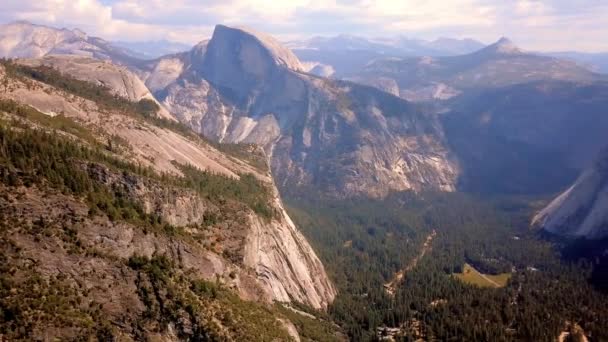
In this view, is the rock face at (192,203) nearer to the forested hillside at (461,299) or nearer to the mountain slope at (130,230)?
the mountain slope at (130,230)

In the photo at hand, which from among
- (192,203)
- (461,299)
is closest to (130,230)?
(192,203)

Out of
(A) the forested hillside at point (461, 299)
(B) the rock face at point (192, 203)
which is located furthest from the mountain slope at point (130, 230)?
(A) the forested hillside at point (461, 299)

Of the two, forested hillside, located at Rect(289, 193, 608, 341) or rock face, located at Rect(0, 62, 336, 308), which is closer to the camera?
rock face, located at Rect(0, 62, 336, 308)

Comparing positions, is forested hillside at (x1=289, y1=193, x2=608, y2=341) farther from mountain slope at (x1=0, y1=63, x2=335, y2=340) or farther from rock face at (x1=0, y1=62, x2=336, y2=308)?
mountain slope at (x1=0, y1=63, x2=335, y2=340)

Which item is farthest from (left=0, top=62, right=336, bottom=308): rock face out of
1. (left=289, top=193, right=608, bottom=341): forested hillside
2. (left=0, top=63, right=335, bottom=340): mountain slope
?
(left=289, top=193, right=608, bottom=341): forested hillside

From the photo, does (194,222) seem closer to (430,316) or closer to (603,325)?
(430,316)

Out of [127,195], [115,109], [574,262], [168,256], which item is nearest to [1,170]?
[127,195]
